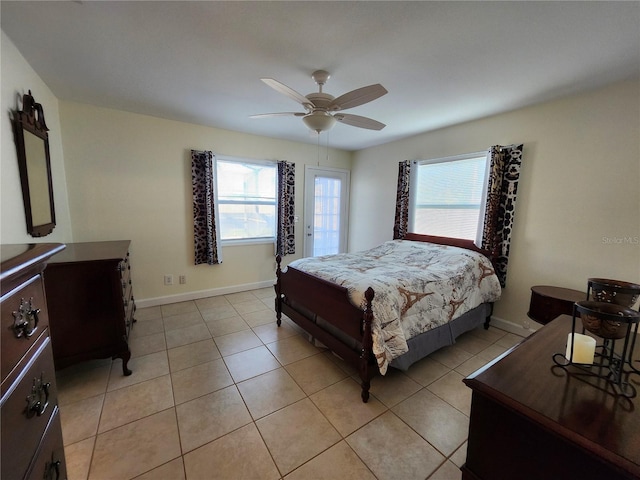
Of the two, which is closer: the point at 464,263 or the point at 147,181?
the point at 464,263

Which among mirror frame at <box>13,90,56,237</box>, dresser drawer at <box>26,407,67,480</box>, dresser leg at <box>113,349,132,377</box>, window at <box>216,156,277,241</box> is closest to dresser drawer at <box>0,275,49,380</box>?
dresser drawer at <box>26,407,67,480</box>

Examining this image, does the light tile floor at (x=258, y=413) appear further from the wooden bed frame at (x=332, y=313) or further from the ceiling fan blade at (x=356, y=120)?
the ceiling fan blade at (x=356, y=120)

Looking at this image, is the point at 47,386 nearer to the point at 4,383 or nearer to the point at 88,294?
the point at 4,383

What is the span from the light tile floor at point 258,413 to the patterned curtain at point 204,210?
1249 mm

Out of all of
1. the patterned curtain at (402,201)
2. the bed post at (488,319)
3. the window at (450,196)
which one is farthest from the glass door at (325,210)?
the bed post at (488,319)

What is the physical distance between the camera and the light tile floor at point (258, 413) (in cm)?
141

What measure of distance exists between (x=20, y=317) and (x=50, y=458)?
1.72 feet

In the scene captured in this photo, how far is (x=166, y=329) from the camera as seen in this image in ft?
9.30

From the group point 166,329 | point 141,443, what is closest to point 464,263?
point 141,443

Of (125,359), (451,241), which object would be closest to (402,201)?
(451,241)

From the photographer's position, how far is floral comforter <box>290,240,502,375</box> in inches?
74.4

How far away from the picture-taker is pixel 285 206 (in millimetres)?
4148

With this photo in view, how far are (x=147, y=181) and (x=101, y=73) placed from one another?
1.31 metres

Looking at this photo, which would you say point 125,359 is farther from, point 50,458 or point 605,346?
point 605,346
